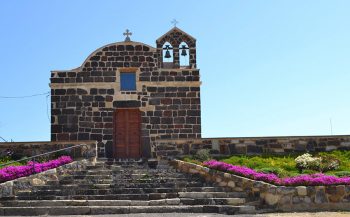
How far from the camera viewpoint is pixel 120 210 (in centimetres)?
1502

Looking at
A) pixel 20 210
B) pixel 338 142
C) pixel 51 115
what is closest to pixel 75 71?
pixel 51 115

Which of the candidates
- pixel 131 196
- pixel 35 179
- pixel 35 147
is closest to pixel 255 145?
pixel 131 196

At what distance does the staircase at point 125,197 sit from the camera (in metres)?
15.1

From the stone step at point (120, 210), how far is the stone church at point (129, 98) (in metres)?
9.26

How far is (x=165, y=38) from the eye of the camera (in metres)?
25.4

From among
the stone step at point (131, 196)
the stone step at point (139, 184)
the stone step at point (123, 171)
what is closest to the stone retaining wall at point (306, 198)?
the stone step at point (131, 196)

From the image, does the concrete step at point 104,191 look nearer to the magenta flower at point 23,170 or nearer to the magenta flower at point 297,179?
the magenta flower at point 23,170

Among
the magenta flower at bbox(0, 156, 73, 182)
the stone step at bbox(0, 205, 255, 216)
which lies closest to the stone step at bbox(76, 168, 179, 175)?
the magenta flower at bbox(0, 156, 73, 182)

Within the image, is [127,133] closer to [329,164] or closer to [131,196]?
[131,196]

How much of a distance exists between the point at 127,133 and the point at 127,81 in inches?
99.7

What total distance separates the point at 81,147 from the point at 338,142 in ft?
36.1

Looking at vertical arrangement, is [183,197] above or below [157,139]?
below

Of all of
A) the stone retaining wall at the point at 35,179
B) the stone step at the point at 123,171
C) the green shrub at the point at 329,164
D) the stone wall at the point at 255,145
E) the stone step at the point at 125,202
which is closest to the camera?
the stone step at the point at 125,202

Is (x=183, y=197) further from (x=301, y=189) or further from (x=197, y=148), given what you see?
(x=197, y=148)
